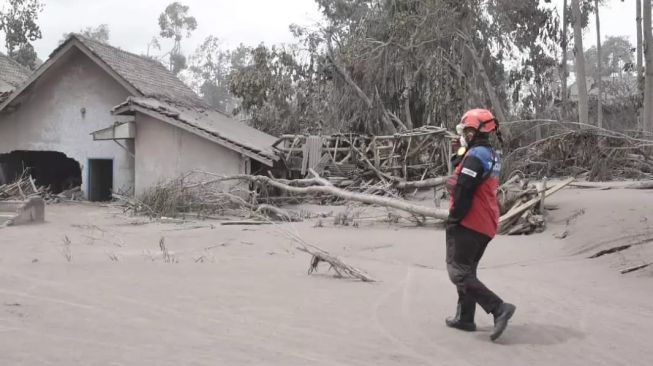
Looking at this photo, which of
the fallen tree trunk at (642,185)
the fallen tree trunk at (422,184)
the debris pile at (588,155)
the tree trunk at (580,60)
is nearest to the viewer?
the fallen tree trunk at (642,185)

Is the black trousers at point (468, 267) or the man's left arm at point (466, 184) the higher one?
the man's left arm at point (466, 184)

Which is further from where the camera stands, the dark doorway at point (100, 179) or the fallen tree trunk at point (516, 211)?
the dark doorway at point (100, 179)

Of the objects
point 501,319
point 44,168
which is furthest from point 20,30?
point 501,319

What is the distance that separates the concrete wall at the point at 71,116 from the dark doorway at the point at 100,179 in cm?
21

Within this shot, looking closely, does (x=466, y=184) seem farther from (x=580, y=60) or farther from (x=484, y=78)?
(x=580, y=60)

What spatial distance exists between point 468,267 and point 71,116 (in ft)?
62.5

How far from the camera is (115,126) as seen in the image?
61.2 ft

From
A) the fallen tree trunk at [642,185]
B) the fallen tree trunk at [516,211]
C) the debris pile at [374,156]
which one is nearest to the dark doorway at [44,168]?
the debris pile at [374,156]

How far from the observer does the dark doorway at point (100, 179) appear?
2095 centimetres

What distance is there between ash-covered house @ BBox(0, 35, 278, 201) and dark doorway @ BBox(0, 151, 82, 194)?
60 mm

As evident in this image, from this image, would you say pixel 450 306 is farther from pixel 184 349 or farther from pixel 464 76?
pixel 464 76

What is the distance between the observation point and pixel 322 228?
12.1 meters

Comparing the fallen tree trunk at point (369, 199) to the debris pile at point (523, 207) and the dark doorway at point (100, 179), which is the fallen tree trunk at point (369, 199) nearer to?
the debris pile at point (523, 207)

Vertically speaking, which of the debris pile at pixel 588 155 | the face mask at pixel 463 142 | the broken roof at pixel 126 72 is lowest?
the face mask at pixel 463 142
